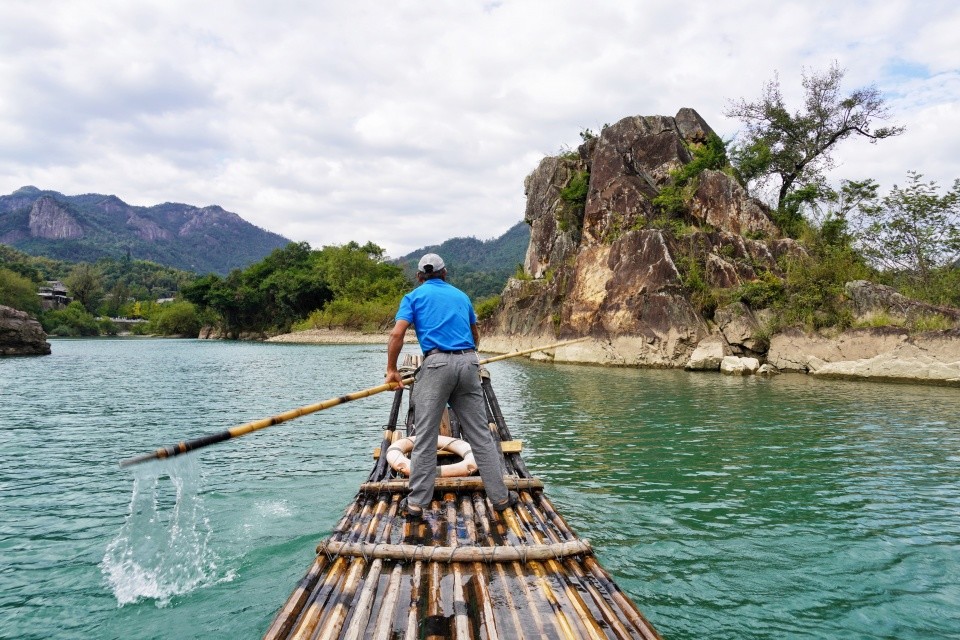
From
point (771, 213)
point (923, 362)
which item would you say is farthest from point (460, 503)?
point (771, 213)

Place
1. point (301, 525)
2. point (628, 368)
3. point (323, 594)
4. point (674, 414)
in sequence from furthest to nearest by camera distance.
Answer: point (628, 368)
point (674, 414)
point (301, 525)
point (323, 594)

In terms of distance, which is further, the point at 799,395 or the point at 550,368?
the point at 550,368

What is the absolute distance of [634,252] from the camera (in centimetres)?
2745

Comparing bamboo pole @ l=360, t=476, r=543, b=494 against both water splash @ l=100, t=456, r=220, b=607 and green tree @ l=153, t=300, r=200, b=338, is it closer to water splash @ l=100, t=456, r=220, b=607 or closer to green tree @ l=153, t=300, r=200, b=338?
water splash @ l=100, t=456, r=220, b=607

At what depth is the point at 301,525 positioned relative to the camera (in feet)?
20.5

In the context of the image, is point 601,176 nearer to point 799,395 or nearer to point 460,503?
point 799,395

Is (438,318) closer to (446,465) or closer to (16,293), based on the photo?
(446,465)

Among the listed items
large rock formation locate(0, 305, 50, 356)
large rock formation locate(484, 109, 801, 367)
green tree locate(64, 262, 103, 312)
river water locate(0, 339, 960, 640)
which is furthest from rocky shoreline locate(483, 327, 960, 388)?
green tree locate(64, 262, 103, 312)

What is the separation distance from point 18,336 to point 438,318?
130 ft

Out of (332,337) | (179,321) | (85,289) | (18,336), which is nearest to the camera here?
(18,336)

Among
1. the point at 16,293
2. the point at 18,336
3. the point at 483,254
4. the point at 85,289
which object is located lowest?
the point at 18,336

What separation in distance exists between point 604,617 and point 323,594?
160 cm

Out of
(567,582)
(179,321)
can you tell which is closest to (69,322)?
(179,321)

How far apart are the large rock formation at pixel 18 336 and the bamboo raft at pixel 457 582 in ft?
129
